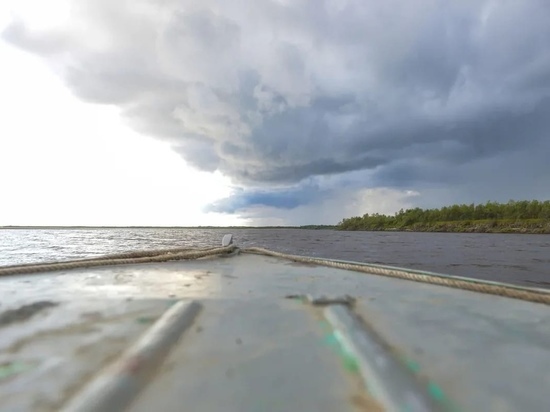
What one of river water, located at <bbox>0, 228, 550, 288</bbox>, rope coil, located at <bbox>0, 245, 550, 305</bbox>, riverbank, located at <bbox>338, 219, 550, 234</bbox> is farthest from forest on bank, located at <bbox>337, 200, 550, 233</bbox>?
rope coil, located at <bbox>0, 245, 550, 305</bbox>

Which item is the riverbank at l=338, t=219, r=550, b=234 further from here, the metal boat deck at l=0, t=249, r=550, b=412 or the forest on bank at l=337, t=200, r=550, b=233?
the metal boat deck at l=0, t=249, r=550, b=412

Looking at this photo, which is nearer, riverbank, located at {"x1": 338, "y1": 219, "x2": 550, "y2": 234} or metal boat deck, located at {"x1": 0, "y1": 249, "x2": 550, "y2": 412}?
metal boat deck, located at {"x1": 0, "y1": 249, "x2": 550, "y2": 412}

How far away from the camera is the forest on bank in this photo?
6912 centimetres

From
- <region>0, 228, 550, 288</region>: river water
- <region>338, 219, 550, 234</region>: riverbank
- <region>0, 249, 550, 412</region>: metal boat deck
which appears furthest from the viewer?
<region>338, 219, 550, 234</region>: riverbank

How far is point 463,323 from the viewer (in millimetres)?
1629

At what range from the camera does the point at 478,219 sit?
81.2 meters

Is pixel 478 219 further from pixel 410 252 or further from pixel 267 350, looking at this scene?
pixel 267 350

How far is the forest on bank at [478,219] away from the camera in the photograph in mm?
69125

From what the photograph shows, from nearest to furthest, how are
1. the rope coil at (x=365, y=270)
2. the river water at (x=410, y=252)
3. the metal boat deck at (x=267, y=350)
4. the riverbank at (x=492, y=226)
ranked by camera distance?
1. the metal boat deck at (x=267, y=350)
2. the rope coil at (x=365, y=270)
3. the river water at (x=410, y=252)
4. the riverbank at (x=492, y=226)

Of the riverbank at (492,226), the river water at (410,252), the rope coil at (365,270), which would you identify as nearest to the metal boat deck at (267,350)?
the rope coil at (365,270)

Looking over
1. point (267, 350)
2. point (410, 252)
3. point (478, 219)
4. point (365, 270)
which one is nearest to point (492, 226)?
point (478, 219)

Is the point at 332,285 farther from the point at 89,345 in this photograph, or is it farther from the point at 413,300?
the point at 89,345

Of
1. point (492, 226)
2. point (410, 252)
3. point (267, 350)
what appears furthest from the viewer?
point (492, 226)

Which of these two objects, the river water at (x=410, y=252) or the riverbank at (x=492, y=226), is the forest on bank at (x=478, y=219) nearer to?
the riverbank at (x=492, y=226)
